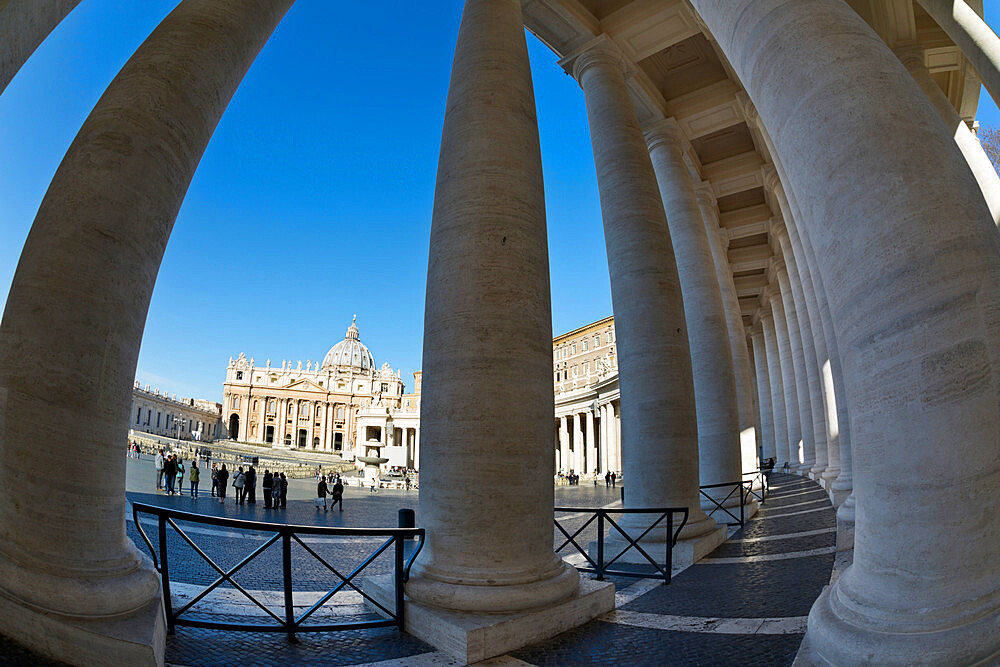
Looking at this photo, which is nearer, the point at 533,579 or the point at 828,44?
the point at 828,44

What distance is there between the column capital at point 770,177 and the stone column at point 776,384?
1860 centimetres

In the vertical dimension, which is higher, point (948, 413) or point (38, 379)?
point (38, 379)

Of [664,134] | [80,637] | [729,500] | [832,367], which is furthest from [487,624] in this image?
[832,367]

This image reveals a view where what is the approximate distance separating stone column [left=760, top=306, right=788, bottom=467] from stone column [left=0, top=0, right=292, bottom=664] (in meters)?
39.8

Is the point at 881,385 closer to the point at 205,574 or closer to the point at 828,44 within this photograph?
the point at 828,44

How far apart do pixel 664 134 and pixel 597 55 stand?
4.73 m

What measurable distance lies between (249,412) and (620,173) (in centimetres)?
16341

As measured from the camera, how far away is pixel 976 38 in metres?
9.80

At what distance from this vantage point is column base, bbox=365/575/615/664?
15.5 feet

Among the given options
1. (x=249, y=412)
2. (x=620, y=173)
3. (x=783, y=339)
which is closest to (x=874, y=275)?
(x=620, y=173)

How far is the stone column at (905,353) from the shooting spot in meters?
2.78

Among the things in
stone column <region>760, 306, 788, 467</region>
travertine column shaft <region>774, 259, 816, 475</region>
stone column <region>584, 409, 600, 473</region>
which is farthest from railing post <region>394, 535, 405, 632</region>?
stone column <region>584, 409, 600, 473</region>

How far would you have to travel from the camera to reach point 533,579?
5.49 meters

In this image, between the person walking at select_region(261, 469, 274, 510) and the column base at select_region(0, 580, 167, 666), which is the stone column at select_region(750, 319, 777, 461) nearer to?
the person walking at select_region(261, 469, 274, 510)
